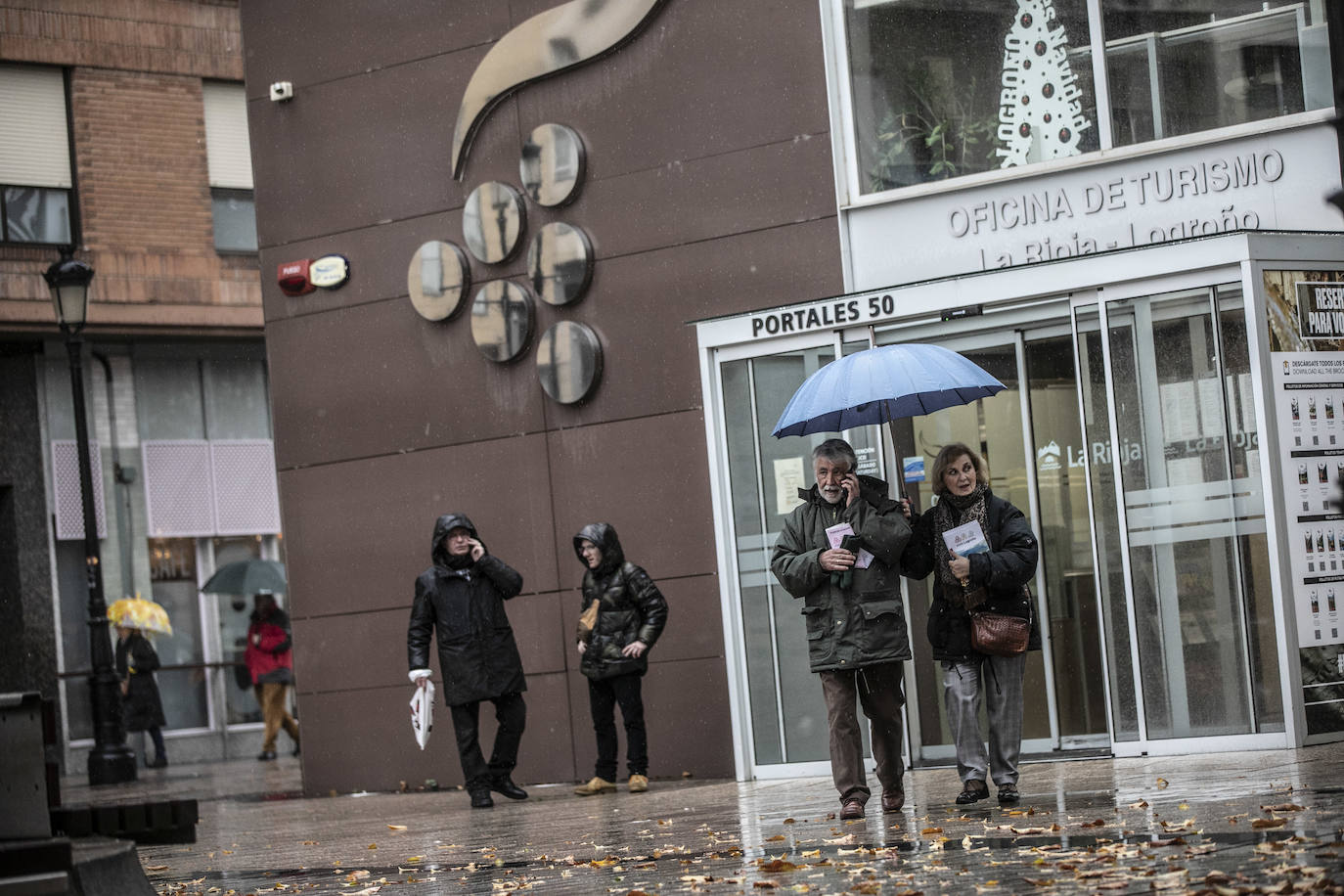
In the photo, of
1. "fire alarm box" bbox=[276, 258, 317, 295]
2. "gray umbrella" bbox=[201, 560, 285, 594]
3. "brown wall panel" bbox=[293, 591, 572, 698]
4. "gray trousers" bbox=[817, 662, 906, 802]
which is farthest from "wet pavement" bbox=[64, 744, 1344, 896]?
"gray umbrella" bbox=[201, 560, 285, 594]

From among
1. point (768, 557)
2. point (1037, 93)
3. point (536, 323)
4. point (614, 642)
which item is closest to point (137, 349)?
point (536, 323)

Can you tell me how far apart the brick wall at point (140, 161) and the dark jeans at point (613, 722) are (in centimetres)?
1416

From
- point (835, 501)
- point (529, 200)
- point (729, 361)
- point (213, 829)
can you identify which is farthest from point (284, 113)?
point (835, 501)

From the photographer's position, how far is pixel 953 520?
9.48 metres

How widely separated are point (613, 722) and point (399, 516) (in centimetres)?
318

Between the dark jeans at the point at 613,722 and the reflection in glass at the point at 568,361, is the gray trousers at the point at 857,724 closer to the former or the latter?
the dark jeans at the point at 613,722

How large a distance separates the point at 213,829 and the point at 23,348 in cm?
1352

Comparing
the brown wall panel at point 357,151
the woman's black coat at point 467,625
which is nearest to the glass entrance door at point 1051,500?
the woman's black coat at point 467,625

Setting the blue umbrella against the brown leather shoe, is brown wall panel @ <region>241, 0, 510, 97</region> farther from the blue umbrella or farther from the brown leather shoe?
the brown leather shoe

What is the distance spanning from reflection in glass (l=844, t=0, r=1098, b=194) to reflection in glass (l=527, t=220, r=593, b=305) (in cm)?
231

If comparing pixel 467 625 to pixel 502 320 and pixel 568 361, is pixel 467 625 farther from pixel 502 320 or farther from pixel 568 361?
pixel 502 320

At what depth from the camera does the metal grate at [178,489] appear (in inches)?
1027

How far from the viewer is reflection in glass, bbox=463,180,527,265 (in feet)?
48.0

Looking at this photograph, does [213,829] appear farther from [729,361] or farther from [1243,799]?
[1243,799]
